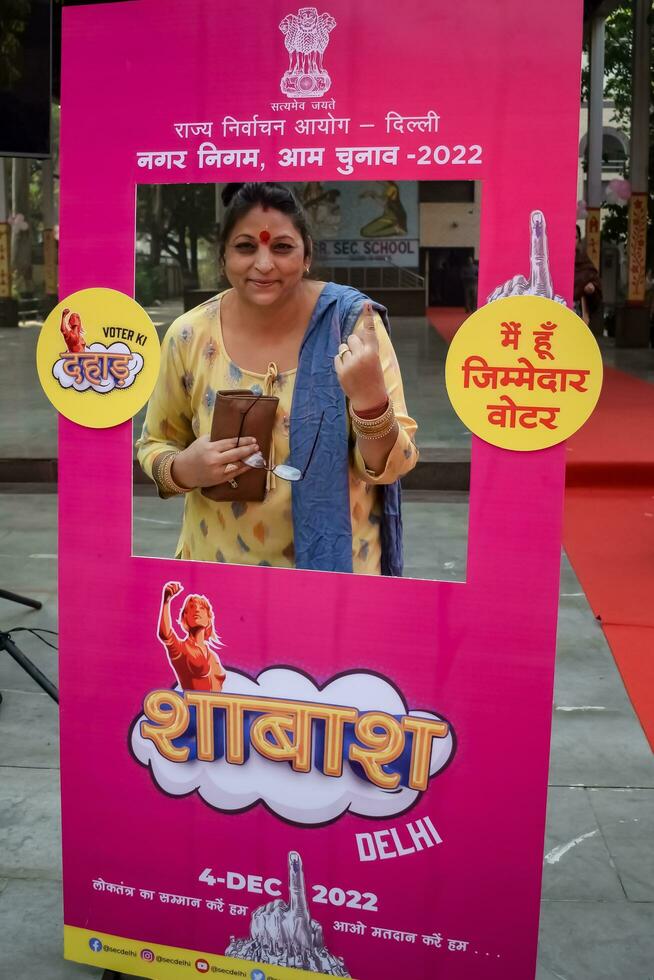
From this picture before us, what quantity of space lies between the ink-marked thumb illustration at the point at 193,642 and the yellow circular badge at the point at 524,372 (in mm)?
530

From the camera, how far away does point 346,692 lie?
1.74 metres

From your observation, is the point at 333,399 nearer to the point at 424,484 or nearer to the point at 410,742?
the point at 424,484

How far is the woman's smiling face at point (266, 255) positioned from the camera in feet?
5.45

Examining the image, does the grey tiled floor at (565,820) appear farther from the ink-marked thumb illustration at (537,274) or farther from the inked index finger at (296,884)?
the inked index finger at (296,884)

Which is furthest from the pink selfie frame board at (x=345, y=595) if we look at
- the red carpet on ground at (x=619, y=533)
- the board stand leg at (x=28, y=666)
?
the board stand leg at (x=28, y=666)

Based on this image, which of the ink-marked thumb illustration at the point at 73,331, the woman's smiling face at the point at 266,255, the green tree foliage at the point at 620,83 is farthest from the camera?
the green tree foliage at the point at 620,83

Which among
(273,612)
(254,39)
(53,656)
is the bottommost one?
(53,656)

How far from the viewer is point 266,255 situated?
1668mm

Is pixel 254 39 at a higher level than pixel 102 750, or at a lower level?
higher

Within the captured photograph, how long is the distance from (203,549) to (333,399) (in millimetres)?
344

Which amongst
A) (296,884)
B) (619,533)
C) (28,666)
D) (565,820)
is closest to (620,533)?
(619,533)

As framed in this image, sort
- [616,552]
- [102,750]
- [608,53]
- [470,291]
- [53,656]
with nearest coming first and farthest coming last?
[470,291] → [102,750] → [53,656] → [616,552] → [608,53]

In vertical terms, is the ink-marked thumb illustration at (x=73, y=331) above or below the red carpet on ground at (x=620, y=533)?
above

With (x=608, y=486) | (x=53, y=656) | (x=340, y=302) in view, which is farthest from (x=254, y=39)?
(x=608, y=486)
